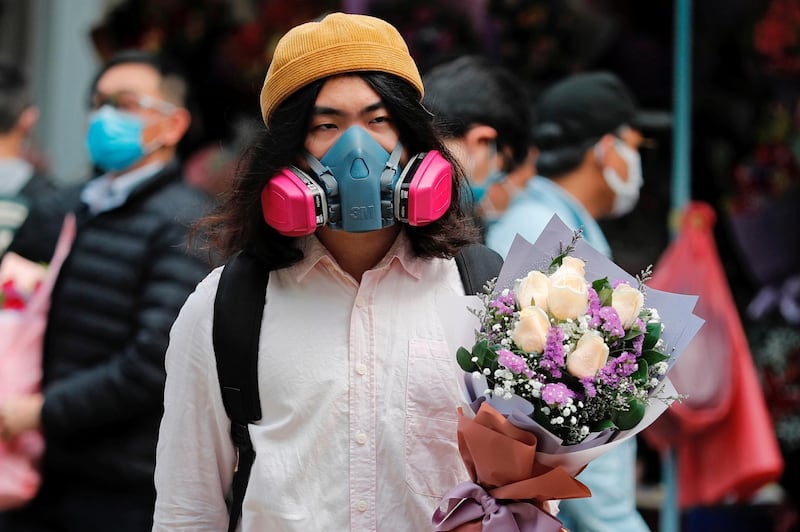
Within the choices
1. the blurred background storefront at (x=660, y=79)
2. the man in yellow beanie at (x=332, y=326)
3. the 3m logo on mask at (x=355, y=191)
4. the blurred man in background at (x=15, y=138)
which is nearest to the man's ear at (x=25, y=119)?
the blurred man in background at (x=15, y=138)

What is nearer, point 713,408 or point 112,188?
point 112,188

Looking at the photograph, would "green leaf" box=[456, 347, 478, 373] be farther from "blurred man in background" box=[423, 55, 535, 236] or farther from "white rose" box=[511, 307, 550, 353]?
"blurred man in background" box=[423, 55, 535, 236]

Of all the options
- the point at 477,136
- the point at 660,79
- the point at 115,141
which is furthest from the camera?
the point at 660,79

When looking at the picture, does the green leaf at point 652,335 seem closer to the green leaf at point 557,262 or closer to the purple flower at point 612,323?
the purple flower at point 612,323

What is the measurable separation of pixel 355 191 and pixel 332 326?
0.27 meters

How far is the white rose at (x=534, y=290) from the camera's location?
231 centimetres

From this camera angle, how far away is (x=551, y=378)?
2.29 m

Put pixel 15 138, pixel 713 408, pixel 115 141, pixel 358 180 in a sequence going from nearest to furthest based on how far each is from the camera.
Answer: pixel 358 180
pixel 115 141
pixel 713 408
pixel 15 138

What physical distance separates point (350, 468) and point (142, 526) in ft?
5.83

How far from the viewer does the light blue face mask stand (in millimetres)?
2459

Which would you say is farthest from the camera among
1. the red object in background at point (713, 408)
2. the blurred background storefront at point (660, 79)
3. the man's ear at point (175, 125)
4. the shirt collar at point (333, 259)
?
the blurred background storefront at point (660, 79)

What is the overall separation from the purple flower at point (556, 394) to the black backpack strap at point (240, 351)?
591 mm

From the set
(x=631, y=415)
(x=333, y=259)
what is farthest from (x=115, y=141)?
(x=631, y=415)

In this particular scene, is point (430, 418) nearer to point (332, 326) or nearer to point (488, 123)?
point (332, 326)
